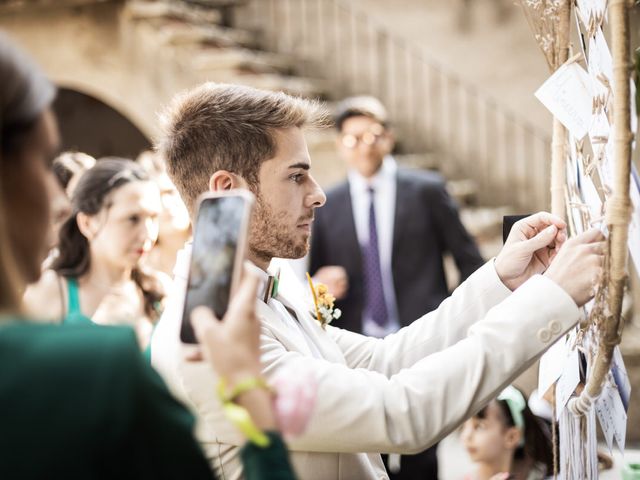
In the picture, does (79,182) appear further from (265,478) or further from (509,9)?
(509,9)

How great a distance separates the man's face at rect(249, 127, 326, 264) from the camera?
7.59ft

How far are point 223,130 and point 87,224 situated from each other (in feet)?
6.42

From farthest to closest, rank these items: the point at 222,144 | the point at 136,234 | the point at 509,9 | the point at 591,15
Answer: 1. the point at 509,9
2. the point at 136,234
3. the point at 222,144
4. the point at 591,15

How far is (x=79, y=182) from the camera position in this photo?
415 centimetres

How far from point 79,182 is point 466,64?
596 centimetres

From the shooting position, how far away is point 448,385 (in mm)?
1882

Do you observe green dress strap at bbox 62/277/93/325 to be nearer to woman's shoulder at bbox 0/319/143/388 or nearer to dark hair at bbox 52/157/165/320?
dark hair at bbox 52/157/165/320

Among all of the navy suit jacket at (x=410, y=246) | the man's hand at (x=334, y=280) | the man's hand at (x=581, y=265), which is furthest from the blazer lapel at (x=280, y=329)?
the navy suit jacket at (x=410, y=246)

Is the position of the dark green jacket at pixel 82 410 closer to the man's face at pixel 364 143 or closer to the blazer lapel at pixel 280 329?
the blazer lapel at pixel 280 329

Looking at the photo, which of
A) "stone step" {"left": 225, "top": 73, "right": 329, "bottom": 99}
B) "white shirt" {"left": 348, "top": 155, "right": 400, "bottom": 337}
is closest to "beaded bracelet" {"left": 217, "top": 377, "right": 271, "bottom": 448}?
"white shirt" {"left": 348, "top": 155, "right": 400, "bottom": 337}

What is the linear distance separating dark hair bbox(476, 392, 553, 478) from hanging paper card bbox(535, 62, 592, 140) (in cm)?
240

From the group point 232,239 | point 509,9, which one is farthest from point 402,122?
point 232,239

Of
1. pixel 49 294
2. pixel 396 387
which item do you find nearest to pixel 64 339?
pixel 396 387

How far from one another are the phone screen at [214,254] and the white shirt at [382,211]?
396 centimetres
